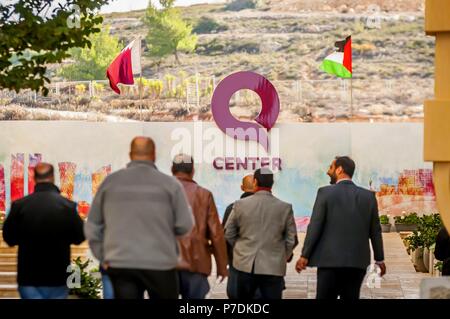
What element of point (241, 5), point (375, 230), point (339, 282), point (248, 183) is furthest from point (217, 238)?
point (241, 5)

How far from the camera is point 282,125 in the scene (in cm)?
3906

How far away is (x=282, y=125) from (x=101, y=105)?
16123 mm

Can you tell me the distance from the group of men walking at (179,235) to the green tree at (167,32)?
51568mm

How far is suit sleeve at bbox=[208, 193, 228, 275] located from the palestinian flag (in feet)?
97.0

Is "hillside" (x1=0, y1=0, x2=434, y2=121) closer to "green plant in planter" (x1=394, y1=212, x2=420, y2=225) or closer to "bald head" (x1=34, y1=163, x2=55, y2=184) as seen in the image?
"green plant in planter" (x1=394, y1=212, x2=420, y2=225)

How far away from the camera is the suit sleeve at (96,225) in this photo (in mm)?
9578

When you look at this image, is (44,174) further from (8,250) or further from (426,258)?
(426,258)

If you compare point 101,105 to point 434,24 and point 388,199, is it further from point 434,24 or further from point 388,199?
point 434,24

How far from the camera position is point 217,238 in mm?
11141

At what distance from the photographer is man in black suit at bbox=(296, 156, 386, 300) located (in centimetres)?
1163

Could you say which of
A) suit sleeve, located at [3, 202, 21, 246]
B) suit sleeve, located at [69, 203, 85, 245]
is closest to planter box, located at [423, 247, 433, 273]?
suit sleeve, located at [69, 203, 85, 245]

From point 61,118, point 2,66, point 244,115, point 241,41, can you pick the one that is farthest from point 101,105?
point 2,66

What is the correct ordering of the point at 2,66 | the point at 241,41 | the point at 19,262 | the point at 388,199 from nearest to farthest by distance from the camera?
1. the point at 19,262
2. the point at 2,66
3. the point at 388,199
4. the point at 241,41

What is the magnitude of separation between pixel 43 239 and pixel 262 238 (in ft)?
7.87
